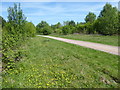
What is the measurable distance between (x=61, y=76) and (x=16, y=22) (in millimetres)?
7341

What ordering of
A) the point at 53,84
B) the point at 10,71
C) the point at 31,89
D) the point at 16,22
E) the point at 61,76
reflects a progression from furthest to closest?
the point at 16,22 < the point at 10,71 < the point at 61,76 < the point at 53,84 < the point at 31,89

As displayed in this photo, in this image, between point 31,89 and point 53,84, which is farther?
point 53,84

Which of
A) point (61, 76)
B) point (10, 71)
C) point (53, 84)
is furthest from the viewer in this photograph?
point (10, 71)

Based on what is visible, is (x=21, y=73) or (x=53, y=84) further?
(x=21, y=73)

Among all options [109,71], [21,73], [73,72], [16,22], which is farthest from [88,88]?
[16,22]

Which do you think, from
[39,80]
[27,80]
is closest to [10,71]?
[27,80]

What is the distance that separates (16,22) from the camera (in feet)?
28.4

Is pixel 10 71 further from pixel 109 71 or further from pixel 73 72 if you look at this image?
pixel 109 71

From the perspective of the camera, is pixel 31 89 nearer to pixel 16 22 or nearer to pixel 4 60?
pixel 4 60

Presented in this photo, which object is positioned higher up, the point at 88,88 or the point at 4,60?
the point at 4,60

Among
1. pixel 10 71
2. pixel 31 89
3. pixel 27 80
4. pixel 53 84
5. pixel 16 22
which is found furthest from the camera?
pixel 16 22

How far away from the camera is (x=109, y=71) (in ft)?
12.3

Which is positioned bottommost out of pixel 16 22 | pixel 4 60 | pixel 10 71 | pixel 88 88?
pixel 88 88

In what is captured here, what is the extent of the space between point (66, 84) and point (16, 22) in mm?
7807
